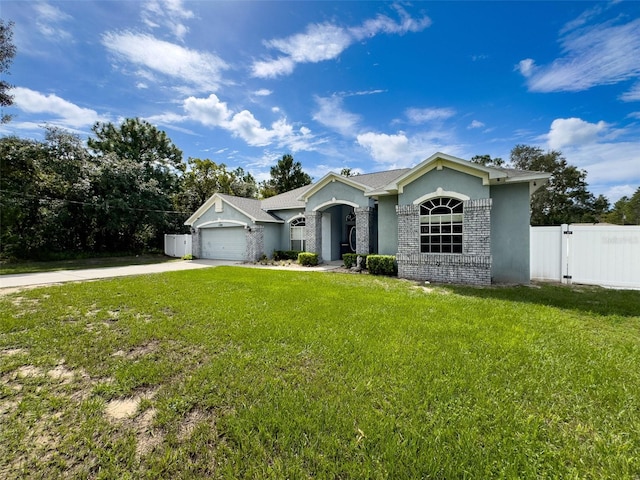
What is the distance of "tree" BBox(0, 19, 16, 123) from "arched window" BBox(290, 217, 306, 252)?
733 inches

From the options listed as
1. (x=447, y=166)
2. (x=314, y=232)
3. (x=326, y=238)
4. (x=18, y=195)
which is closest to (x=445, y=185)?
(x=447, y=166)

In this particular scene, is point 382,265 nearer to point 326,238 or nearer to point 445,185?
point 445,185

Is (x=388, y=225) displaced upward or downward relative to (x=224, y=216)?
downward

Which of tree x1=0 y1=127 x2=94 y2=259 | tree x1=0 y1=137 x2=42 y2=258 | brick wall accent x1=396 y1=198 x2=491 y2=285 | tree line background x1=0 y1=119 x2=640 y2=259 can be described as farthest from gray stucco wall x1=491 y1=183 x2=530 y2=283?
tree x1=0 y1=137 x2=42 y2=258

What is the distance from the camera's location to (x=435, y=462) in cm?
226

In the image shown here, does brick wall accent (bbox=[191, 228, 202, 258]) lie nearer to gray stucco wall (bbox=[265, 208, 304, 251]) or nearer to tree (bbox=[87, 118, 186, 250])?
tree (bbox=[87, 118, 186, 250])

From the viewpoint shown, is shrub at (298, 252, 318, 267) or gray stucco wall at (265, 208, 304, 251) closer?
shrub at (298, 252, 318, 267)

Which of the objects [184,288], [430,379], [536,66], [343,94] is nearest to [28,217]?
[184,288]

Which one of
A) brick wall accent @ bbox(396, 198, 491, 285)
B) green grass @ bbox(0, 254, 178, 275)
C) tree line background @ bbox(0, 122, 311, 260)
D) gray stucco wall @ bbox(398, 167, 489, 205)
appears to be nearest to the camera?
brick wall accent @ bbox(396, 198, 491, 285)

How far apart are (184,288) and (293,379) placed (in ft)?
23.0

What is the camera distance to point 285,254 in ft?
60.6

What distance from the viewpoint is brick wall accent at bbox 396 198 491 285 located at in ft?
32.6

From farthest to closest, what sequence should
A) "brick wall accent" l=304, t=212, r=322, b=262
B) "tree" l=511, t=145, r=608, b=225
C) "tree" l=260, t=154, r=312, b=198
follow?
"tree" l=260, t=154, r=312, b=198 → "tree" l=511, t=145, r=608, b=225 → "brick wall accent" l=304, t=212, r=322, b=262

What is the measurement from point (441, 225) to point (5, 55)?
994 inches
